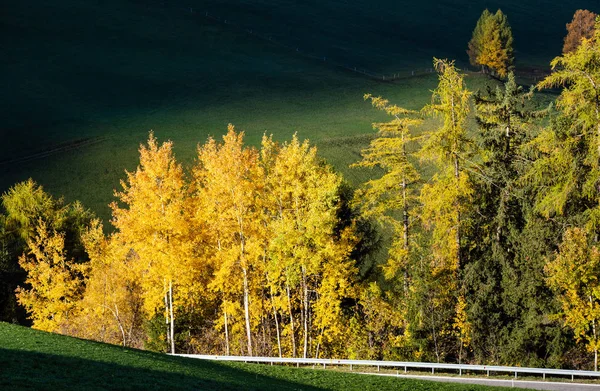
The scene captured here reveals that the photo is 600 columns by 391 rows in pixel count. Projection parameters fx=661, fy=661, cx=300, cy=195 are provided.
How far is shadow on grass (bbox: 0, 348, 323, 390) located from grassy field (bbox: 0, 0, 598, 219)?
4672 centimetres

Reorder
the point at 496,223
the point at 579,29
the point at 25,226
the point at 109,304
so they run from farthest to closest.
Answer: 1. the point at 579,29
2. the point at 25,226
3. the point at 109,304
4. the point at 496,223

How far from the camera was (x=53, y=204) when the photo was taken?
212 ft

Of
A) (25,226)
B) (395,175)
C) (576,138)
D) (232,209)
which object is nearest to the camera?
(576,138)

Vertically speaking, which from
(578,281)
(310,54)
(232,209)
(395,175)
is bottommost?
(578,281)

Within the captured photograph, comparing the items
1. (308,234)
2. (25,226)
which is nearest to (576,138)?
(308,234)

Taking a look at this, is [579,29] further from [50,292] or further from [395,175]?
[50,292]

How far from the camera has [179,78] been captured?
113562mm

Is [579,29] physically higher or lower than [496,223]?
higher

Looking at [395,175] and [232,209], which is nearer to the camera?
[232,209]

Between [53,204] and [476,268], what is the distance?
143 feet

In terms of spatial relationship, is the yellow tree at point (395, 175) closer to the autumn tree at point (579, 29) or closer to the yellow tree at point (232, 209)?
the yellow tree at point (232, 209)

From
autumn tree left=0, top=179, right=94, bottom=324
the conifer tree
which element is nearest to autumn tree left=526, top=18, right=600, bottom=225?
the conifer tree

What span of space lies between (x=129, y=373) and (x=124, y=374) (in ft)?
1.08

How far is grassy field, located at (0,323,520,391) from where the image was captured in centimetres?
2016
